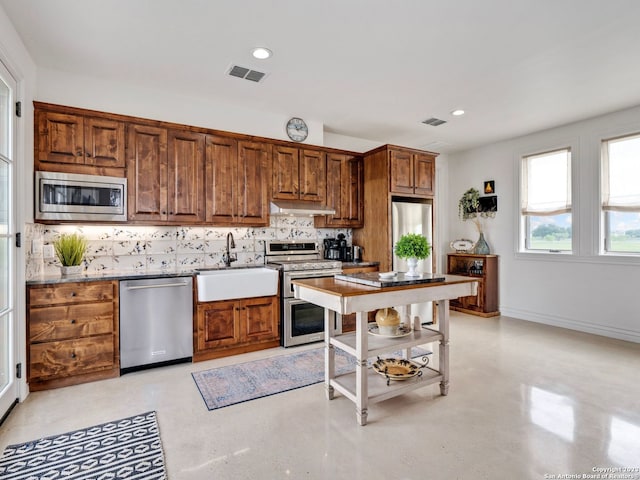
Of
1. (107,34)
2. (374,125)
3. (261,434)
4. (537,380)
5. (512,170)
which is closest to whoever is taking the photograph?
(261,434)

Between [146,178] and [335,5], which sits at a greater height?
[335,5]

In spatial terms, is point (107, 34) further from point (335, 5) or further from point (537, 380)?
point (537, 380)

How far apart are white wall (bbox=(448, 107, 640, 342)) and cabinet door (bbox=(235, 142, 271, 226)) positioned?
3.89 metres

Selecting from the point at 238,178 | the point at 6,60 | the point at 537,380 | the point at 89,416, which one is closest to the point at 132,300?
the point at 89,416

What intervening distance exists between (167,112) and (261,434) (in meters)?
3.33

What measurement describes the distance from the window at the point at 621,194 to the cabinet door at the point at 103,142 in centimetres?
570

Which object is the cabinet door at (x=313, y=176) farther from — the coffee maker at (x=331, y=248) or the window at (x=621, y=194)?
the window at (x=621, y=194)

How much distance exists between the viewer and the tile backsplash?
3203 millimetres

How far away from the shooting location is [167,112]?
3.70 m

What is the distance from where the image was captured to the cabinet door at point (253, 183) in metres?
3.90

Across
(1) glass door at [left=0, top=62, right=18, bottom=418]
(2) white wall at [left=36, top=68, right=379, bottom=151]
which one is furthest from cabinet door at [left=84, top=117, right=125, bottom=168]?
(1) glass door at [left=0, top=62, right=18, bottom=418]

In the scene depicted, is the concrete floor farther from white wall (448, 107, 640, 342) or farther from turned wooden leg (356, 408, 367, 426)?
white wall (448, 107, 640, 342)

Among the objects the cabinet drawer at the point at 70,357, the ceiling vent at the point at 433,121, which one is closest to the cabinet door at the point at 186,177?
the cabinet drawer at the point at 70,357

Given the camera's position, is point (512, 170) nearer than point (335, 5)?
No
